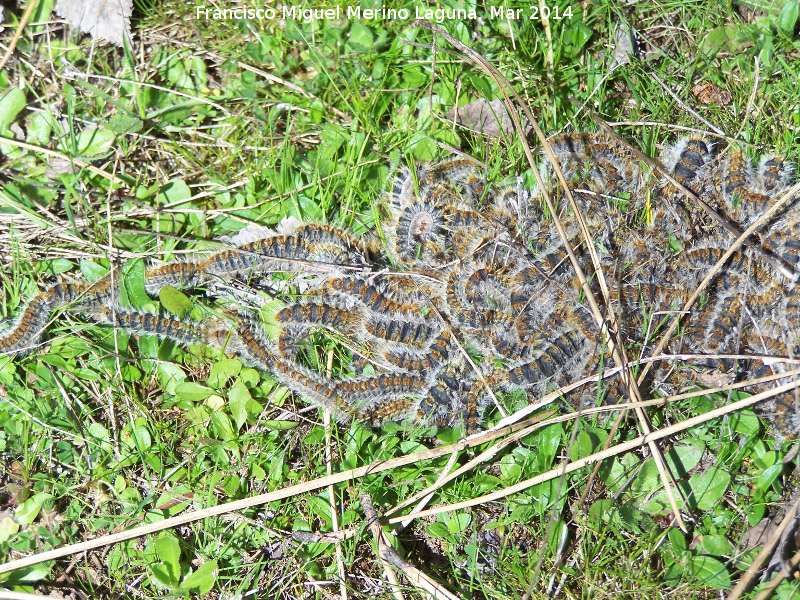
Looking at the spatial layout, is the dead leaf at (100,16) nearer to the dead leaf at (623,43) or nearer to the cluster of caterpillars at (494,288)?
the cluster of caterpillars at (494,288)

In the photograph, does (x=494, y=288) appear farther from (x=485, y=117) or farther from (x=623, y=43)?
(x=623, y=43)

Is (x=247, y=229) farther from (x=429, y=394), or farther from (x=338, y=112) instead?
(x=429, y=394)

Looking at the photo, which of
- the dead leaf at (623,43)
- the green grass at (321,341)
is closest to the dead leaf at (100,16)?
the green grass at (321,341)

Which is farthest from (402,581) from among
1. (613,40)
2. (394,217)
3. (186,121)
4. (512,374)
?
(613,40)

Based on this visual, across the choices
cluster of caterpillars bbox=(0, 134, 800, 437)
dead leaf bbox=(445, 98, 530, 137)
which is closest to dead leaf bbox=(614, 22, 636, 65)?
cluster of caterpillars bbox=(0, 134, 800, 437)

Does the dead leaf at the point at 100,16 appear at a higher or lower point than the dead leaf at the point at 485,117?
higher

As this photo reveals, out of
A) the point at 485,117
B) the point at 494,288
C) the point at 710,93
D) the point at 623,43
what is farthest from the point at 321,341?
the point at 710,93
